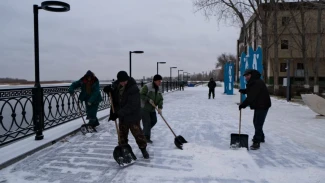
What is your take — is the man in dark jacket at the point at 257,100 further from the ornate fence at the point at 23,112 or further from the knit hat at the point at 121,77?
the ornate fence at the point at 23,112

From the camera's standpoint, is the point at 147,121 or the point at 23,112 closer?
the point at 23,112

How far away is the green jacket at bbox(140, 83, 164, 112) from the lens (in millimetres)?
5918

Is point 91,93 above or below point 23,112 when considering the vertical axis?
above

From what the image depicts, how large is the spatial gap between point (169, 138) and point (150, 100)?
1.34 meters

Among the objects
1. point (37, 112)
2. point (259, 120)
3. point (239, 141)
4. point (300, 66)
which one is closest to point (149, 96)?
point (239, 141)

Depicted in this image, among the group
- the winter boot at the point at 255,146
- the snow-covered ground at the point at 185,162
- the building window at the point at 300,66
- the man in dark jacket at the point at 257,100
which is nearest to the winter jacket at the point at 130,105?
the snow-covered ground at the point at 185,162

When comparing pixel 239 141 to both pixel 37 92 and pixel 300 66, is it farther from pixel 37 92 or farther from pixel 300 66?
pixel 300 66

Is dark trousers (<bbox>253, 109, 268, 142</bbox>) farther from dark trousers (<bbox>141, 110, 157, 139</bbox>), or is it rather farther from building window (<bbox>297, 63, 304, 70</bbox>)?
building window (<bbox>297, 63, 304, 70</bbox>)

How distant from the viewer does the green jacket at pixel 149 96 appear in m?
5.92

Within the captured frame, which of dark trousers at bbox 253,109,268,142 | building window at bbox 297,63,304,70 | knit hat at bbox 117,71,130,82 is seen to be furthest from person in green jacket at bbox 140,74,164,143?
building window at bbox 297,63,304,70

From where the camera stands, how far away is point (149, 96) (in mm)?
5949

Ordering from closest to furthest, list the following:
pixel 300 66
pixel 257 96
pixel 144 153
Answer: pixel 144 153
pixel 257 96
pixel 300 66

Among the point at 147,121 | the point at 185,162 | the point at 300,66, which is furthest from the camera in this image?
the point at 300,66

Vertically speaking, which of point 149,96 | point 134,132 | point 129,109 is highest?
point 149,96
